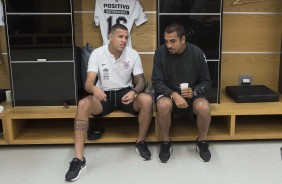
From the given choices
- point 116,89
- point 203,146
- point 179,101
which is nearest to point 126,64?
point 116,89

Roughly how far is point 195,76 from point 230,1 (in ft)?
3.36

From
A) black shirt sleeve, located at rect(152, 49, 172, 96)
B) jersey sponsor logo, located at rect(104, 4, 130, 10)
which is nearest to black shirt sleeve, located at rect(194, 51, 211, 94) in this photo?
black shirt sleeve, located at rect(152, 49, 172, 96)

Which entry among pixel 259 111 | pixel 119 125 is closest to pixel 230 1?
pixel 259 111

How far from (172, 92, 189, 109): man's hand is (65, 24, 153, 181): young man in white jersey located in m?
0.20

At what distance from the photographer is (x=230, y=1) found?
10.5ft

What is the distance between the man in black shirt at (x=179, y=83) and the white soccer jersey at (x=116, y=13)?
647 millimetres

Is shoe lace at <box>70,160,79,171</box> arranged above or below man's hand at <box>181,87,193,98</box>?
below

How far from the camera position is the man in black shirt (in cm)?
250

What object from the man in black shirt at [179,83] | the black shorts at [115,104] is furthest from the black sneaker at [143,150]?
the black shorts at [115,104]

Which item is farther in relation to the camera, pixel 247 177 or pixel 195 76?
pixel 195 76

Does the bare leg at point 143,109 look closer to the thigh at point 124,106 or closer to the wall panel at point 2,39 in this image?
the thigh at point 124,106

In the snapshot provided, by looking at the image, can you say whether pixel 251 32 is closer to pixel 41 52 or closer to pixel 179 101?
pixel 179 101

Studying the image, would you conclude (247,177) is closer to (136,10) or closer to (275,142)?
(275,142)

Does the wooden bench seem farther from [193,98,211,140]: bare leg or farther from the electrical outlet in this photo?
the electrical outlet
